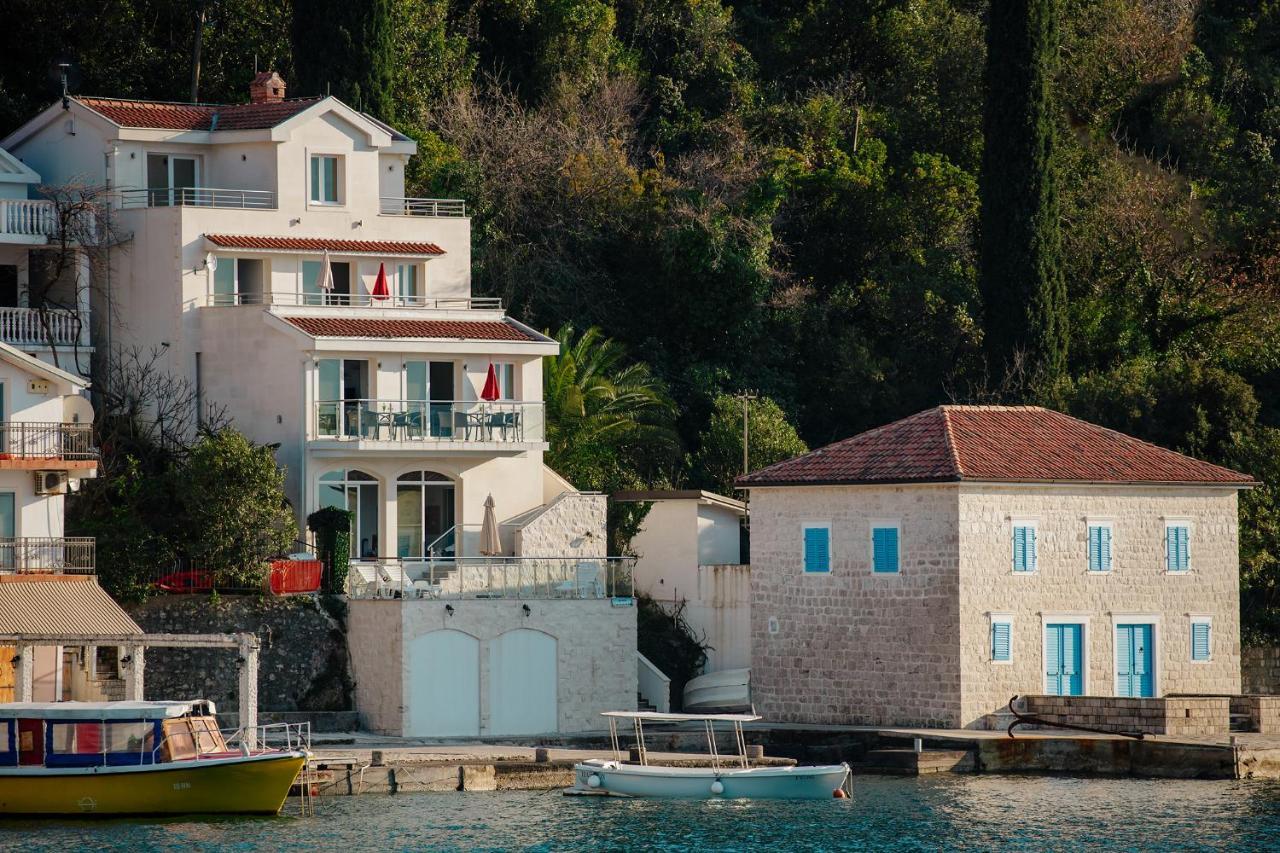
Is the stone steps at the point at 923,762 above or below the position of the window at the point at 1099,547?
below

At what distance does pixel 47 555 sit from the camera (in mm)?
56906

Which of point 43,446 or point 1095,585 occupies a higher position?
point 43,446

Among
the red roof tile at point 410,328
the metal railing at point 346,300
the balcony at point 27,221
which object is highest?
the balcony at point 27,221

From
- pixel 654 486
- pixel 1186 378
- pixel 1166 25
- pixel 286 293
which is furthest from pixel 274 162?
pixel 1166 25

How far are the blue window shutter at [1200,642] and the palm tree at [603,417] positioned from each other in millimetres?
15954

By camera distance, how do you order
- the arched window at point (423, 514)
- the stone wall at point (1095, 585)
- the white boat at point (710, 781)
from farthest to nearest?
1. the arched window at point (423, 514)
2. the stone wall at point (1095, 585)
3. the white boat at point (710, 781)

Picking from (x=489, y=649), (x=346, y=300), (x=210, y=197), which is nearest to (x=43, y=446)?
(x=489, y=649)

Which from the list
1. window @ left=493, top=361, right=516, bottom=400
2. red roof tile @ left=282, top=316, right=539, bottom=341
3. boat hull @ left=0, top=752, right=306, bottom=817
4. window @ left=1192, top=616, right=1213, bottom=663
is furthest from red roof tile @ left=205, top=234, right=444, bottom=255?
window @ left=1192, top=616, right=1213, bottom=663

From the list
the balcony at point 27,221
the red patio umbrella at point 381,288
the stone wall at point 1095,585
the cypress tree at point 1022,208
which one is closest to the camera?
the stone wall at point 1095,585

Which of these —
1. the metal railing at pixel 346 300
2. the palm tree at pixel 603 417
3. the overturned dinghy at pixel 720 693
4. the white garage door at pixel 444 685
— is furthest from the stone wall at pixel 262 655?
the palm tree at pixel 603 417

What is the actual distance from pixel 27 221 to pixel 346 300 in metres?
7.85

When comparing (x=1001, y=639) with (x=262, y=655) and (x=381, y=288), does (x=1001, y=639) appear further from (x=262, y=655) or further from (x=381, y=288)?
(x=381, y=288)

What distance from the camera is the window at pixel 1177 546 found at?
61.2 meters

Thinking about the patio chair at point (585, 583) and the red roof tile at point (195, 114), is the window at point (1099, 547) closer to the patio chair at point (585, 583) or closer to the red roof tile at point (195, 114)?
the patio chair at point (585, 583)
